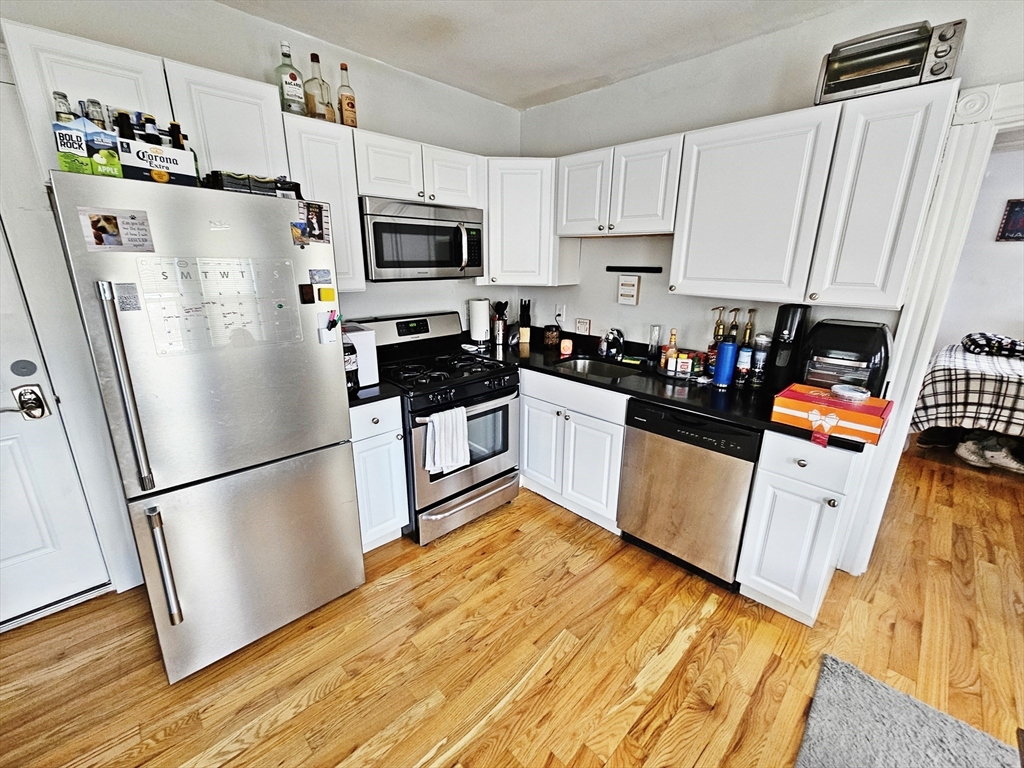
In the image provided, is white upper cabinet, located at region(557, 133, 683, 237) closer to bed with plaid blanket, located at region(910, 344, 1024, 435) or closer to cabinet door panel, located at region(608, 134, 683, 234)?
cabinet door panel, located at region(608, 134, 683, 234)

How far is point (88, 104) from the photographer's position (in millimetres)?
1339

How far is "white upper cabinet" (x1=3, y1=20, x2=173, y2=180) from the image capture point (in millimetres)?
1336

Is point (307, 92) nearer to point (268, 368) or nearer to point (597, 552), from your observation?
point (268, 368)

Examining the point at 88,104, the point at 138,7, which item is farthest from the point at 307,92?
the point at 88,104

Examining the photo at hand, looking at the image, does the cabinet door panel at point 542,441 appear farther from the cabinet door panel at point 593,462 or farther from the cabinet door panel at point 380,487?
the cabinet door panel at point 380,487

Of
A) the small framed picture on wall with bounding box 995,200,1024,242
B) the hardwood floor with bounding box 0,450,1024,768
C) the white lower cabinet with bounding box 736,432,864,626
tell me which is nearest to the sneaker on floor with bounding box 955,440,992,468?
the hardwood floor with bounding box 0,450,1024,768

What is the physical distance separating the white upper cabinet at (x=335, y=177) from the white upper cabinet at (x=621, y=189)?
1.22 metres

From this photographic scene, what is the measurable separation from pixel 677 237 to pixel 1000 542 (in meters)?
2.59

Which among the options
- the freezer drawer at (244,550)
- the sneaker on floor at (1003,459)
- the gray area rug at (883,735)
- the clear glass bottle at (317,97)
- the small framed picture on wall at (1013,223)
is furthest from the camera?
the small framed picture on wall at (1013,223)

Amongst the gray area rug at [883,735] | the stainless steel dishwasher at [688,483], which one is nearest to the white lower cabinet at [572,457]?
the stainless steel dishwasher at [688,483]

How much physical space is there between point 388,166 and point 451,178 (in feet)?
1.28

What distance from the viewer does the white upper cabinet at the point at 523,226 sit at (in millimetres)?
2594

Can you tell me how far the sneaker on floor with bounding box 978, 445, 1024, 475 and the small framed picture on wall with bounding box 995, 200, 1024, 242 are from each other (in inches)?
82.4

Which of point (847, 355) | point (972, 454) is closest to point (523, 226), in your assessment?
point (847, 355)
